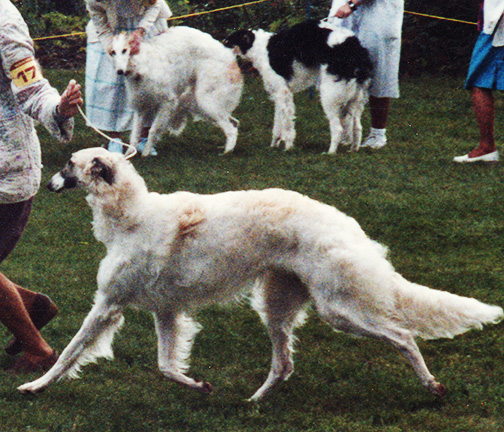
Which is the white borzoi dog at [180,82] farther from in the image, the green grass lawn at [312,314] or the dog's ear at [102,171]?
the dog's ear at [102,171]

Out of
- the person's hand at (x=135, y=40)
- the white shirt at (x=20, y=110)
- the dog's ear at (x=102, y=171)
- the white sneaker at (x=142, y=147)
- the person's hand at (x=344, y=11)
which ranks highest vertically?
the white shirt at (x=20, y=110)

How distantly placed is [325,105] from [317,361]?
4.28m

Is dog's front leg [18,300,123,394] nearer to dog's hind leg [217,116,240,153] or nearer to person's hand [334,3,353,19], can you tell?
dog's hind leg [217,116,240,153]

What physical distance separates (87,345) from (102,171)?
834mm

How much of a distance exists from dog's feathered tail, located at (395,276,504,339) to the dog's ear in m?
1.41

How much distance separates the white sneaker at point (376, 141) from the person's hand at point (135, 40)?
2.46m

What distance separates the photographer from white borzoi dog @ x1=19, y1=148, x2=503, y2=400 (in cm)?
374

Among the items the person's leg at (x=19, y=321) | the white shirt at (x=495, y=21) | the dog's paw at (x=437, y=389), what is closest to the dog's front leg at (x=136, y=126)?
the white shirt at (x=495, y=21)

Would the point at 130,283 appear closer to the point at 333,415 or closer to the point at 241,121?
the point at 333,415

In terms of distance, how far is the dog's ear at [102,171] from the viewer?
385 centimetres

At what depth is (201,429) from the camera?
3791mm

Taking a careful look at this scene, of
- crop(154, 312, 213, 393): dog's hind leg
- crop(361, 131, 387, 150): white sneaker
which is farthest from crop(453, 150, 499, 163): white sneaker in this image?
crop(154, 312, 213, 393): dog's hind leg

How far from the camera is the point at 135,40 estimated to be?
8109 mm

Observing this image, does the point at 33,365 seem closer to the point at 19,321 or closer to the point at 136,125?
the point at 19,321
